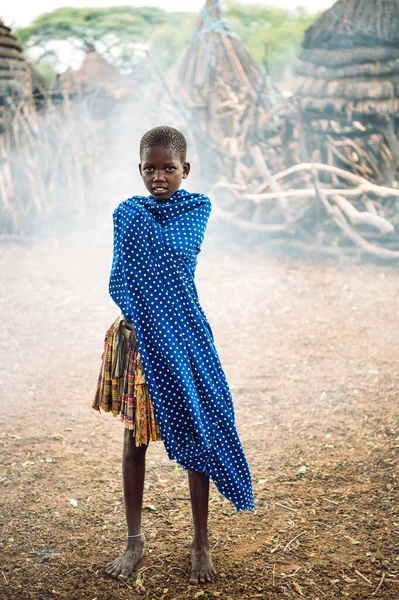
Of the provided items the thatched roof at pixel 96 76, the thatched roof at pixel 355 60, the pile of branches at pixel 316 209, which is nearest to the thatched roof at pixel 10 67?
the thatched roof at pixel 96 76

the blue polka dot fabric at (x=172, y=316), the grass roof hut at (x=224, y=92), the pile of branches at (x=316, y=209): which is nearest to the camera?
the blue polka dot fabric at (x=172, y=316)

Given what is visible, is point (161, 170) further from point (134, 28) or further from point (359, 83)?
point (134, 28)

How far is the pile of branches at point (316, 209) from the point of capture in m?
6.12

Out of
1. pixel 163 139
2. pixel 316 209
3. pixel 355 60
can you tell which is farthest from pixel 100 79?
pixel 163 139

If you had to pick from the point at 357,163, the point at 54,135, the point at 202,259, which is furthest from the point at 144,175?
the point at 54,135

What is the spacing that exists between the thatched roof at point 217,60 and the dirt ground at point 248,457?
438cm

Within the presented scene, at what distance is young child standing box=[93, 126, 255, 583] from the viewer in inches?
73.5

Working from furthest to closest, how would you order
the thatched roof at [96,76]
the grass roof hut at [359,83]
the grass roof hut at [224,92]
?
the thatched roof at [96,76] < the grass roof hut at [224,92] < the grass roof hut at [359,83]

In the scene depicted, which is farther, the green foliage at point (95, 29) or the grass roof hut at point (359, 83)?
the green foliage at point (95, 29)

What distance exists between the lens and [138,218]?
1.86m

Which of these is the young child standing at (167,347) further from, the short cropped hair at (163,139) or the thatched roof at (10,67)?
the thatched roof at (10,67)

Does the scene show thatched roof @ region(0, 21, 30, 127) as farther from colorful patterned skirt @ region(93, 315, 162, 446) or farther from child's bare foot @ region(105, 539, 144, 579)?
child's bare foot @ region(105, 539, 144, 579)

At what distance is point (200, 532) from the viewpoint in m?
2.04

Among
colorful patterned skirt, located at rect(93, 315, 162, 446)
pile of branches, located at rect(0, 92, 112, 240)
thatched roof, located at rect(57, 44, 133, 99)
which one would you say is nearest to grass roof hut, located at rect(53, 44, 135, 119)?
thatched roof, located at rect(57, 44, 133, 99)
